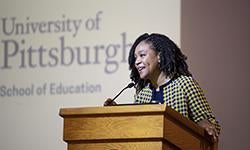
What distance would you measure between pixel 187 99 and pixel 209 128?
24 cm

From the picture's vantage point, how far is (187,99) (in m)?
3.46

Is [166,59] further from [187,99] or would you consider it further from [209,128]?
[209,128]

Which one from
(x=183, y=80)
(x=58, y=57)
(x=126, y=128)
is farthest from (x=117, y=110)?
(x=58, y=57)

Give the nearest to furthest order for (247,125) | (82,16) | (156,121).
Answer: (156,121)
(247,125)
(82,16)

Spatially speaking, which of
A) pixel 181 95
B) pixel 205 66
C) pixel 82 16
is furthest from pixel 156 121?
pixel 82 16

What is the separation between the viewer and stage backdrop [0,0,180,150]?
14.4 ft

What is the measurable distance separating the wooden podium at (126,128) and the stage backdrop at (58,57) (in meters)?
1.37

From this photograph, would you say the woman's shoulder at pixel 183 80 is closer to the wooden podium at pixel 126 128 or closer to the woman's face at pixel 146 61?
the woman's face at pixel 146 61

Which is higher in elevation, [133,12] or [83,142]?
[133,12]

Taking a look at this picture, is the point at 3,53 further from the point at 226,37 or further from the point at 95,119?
the point at 95,119

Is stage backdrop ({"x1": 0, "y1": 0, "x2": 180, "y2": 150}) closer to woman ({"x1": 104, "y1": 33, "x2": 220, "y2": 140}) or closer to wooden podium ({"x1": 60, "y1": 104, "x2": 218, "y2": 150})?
woman ({"x1": 104, "y1": 33, "x2": 220, "y2": 140})

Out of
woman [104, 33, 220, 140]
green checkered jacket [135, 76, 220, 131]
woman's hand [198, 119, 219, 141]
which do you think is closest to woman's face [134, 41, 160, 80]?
woman [104, 33, 220, 140]

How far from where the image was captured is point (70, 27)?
4.54 meters

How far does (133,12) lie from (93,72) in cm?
44
